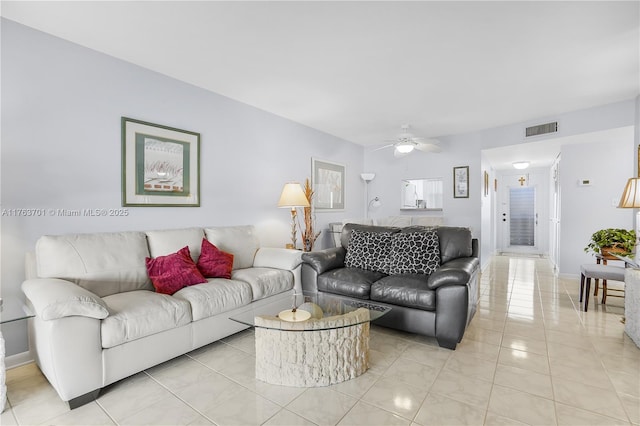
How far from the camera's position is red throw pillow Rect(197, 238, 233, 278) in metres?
3.04

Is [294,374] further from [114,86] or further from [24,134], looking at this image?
[114,86]

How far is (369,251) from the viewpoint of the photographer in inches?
137

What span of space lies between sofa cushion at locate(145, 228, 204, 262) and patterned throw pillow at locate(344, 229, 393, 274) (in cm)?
163

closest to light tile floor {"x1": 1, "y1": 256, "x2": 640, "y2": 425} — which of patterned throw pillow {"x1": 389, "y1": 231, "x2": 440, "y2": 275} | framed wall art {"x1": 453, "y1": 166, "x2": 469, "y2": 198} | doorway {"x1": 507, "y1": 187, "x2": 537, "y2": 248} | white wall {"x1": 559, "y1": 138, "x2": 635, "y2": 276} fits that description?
patterned throw pillow {"x1": 389, "y1": 231, "x2": 440, "y2": 275}

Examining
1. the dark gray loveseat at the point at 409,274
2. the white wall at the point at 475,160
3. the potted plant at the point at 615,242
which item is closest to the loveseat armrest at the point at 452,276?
the dark gray loveseat at the point at 409,274

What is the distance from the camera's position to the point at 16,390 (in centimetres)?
204

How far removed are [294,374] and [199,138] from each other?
107 inches

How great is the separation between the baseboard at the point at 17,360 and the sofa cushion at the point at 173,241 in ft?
3.61

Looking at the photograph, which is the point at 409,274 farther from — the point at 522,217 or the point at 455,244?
the point at 522,217

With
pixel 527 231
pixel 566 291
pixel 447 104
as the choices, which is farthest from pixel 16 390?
pixel 527 231

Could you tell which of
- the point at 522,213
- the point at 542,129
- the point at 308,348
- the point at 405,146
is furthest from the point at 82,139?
the point at 522,213

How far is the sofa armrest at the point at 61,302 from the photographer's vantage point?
177 centimetres

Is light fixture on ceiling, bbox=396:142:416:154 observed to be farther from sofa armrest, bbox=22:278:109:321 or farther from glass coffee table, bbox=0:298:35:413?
glass coffee table, bbox=0:298:35:413

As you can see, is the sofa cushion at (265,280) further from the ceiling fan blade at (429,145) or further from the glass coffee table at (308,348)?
the ceiling fan blade at (429,145)
